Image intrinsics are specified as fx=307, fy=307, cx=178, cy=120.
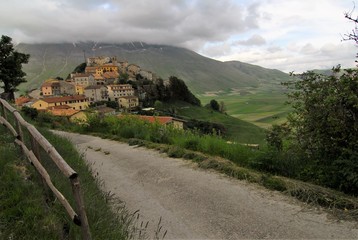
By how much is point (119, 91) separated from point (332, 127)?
92176 millimetres

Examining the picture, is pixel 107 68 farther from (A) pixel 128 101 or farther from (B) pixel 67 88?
(A) pixel 128 101

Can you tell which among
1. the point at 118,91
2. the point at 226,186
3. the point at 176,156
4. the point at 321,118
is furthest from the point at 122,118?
the point at 118,91

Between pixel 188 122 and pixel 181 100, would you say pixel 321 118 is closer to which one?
pixel 188 122

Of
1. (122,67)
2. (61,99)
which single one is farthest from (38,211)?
(122,67)

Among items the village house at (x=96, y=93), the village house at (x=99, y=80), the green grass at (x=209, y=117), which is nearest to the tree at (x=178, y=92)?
the green grass at (x=209, y=117)

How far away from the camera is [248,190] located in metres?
5.91

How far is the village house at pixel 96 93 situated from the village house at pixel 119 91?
75.0 inches

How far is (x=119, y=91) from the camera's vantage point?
95000mm

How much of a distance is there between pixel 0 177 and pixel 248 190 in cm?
422

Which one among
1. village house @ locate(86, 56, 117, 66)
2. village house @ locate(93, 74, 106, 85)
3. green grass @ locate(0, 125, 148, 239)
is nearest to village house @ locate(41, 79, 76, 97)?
village house @ locate(93, 74, 106, 85)

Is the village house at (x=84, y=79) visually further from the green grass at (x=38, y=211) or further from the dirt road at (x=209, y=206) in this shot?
the green grass at (x=38, y=211)

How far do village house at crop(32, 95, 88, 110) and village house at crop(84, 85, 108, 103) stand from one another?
630 centimetres

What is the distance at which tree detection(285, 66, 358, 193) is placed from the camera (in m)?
5.41

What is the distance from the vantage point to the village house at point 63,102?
257 feet
